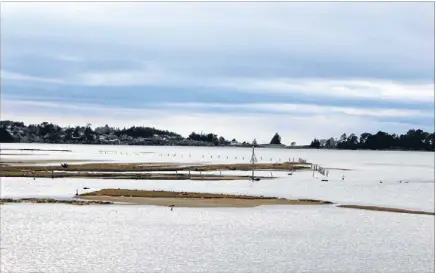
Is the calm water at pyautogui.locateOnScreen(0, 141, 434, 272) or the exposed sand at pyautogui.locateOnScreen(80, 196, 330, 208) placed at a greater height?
the exposed sand at pyautogui.locateOnScreen(80, 196, 330, 208)

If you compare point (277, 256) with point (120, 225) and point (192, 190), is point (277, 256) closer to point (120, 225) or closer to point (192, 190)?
point (120, 225)

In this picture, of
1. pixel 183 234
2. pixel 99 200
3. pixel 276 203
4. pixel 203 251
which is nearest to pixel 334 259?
pixel 203 251

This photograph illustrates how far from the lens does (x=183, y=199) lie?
7006 centimetres

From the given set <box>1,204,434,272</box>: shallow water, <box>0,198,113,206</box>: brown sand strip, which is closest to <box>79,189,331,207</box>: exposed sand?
<box>0,198,113,206</box>: brown sand strip

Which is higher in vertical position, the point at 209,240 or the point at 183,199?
the point at 183,199

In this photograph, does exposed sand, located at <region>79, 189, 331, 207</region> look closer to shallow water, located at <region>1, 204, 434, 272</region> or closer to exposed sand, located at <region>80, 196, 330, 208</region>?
exposed sand, located at <region>80, 196, 330, 208</region>

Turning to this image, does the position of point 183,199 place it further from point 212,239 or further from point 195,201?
point 212,239

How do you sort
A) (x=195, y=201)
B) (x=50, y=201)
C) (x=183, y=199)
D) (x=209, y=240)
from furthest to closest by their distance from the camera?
(x=183, y=199), (x=195, y=201), (x=50, y=201), (x=209, y=240)

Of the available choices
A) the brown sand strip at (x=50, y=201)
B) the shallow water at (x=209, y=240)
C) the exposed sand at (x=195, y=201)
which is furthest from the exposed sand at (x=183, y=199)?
the shallow water at (x=209, y=240)

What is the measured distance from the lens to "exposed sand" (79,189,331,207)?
67.1 metres

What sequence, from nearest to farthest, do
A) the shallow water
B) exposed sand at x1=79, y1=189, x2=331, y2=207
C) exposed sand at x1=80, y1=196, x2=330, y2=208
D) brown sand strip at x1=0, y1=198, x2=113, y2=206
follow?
the shallow water
brown sand strip at x1=0, y1=198, x2=113, y2=206
exposed sand at x1=80, y1=196, x2=330, y2=208
exposed sand at x1=79, y1=189, x2=331, y2=207

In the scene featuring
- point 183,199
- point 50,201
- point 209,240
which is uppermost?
point 183,199

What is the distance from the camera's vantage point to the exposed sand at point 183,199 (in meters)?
67.1

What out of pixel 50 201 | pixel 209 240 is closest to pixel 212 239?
pixel 209 240
